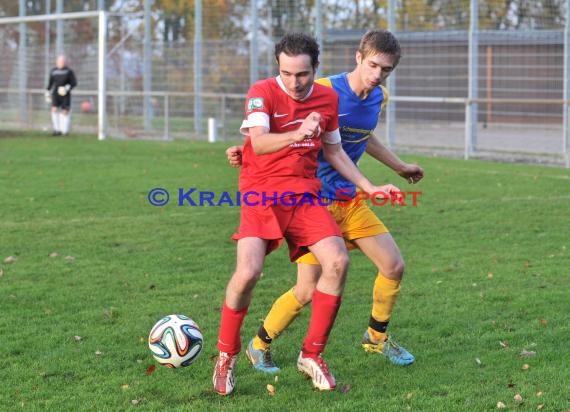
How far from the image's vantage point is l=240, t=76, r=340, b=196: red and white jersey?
5.11 metres

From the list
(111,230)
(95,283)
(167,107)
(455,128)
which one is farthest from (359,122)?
(167,107)

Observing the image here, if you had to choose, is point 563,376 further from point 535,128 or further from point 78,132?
point 78,132

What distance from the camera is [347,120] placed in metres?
5.80

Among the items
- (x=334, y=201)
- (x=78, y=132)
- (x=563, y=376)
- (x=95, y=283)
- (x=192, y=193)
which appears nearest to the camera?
(x=563, y=376)

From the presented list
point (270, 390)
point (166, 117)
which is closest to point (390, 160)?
point (270, 390)

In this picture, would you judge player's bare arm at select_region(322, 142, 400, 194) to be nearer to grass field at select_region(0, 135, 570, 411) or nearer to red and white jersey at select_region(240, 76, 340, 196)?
red and white jersey at select_region(240, 76, 340, 196)

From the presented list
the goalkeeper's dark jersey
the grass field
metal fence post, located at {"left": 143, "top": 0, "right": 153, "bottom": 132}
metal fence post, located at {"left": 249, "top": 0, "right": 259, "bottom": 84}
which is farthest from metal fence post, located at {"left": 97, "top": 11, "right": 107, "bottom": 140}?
the grass field

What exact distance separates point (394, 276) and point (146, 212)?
6.65 metres

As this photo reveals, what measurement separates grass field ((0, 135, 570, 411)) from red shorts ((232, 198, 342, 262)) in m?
0.81

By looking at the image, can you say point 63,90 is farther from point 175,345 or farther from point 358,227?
point 175,345

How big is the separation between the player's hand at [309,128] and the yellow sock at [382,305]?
4.74ft

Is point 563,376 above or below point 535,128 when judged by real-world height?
below

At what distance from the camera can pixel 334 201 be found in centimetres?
584

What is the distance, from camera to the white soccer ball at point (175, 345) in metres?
5.25
